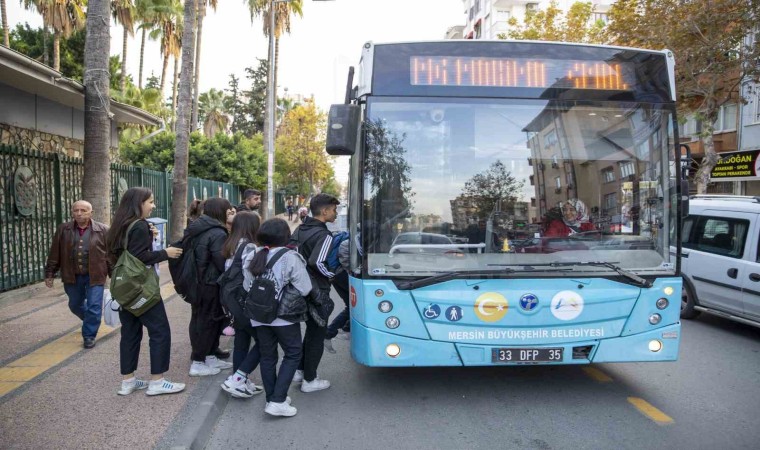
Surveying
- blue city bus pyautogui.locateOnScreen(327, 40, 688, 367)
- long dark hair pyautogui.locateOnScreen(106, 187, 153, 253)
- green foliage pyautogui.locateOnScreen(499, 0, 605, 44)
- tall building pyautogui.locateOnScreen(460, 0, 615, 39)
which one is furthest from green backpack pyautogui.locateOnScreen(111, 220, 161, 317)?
tall building pyautogui.locateOnScreen(460, 0, 615, 39)

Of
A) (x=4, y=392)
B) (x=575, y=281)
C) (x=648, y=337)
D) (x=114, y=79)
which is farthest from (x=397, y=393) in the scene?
(x=114, y=79)

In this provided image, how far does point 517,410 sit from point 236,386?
2.37 m

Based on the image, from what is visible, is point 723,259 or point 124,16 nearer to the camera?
point 723,259

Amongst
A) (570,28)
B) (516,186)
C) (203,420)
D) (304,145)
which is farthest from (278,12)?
(203,420)

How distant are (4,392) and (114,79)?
28414mm

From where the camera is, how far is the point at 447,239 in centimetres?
477

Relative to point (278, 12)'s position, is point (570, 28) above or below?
below

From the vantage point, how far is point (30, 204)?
30.0 feet

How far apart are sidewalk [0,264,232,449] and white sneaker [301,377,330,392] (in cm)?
82

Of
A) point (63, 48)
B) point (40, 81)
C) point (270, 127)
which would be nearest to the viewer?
point (40, 81)

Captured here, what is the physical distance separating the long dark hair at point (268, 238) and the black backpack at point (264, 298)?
0.18 feet

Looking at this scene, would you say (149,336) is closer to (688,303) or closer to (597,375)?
(597,375)

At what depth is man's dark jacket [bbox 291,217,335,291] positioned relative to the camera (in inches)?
198

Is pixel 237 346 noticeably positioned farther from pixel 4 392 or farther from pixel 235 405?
pixel 4 392
